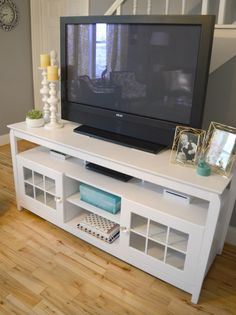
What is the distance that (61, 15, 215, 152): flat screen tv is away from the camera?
146 cm

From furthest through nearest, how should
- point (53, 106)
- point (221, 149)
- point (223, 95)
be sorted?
point (53, 106) < point (223, 95) < point (221, 149)

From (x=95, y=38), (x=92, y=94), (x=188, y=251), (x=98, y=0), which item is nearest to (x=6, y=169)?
(x=92, y=94)

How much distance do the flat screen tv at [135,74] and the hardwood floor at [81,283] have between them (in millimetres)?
746

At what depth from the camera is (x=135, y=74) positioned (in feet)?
5.42

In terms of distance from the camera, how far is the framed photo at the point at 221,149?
4.62 feet

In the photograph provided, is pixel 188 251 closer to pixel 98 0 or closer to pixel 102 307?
pixel 102 307

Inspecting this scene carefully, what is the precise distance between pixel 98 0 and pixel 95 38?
51.1 inches

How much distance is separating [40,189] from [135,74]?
39.7 inches

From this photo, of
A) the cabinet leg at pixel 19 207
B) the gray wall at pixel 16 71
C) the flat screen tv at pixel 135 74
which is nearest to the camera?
the flat screen tv at pixel 135 74

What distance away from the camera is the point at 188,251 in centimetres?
145

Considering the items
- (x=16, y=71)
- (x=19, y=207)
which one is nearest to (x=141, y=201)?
(x=19, y=207)

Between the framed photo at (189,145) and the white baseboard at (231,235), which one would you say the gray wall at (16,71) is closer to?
the framed photo at (189,145)

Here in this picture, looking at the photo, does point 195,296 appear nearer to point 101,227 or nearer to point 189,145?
point 101,227

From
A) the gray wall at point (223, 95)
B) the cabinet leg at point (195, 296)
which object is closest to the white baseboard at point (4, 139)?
the gray wall at point (223, 95)
